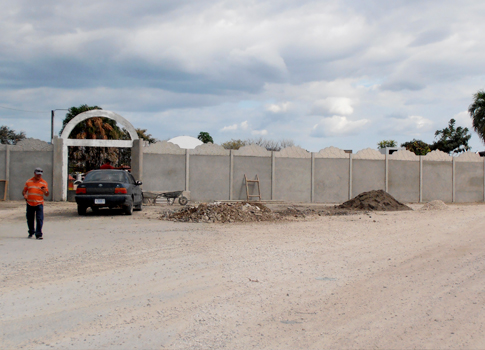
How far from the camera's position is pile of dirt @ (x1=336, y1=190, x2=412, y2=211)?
18.4m

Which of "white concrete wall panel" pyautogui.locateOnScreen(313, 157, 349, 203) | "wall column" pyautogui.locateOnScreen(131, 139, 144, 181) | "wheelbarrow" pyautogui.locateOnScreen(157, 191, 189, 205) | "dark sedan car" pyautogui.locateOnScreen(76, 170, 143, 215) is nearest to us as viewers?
"dark sedan car" pyautogui.locateOnScreen(76, 170, 143, 215)

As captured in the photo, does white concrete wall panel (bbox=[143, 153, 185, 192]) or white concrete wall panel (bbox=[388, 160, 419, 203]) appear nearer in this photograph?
white concrete wall panel (bbox=[143, 153, 185, 192])

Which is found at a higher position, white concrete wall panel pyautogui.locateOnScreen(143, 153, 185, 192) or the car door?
white concrete wall panel pyautogui.locateOnScreen(143, 153, 185, 192)

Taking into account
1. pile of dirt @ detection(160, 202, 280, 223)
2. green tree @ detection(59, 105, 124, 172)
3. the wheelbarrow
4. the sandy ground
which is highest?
green tree @ detection(59, 105, 124, 172)

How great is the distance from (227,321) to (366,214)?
12789 mm

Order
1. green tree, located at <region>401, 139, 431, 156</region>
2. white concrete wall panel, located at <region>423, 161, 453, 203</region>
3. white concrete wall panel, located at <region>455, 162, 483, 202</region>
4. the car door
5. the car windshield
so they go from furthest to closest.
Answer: green tree, located at <region>401, 139, 431, 156</region>, white concrete wall panel, located at <region>455, 162, 483, 202</region>, white concrete wall panel, located at <region>423, 161, 453, 203</region>, the car door, the car windshield

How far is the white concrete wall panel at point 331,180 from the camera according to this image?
22.8 m

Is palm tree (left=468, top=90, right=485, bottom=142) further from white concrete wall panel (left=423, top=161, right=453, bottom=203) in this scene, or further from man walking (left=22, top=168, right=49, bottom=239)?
man walking (left=22, top=168, right=49, bottom=239)

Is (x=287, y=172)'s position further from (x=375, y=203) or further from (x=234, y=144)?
(x=234, y=144)

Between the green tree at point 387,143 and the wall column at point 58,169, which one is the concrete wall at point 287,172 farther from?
the green tree at point 387,143

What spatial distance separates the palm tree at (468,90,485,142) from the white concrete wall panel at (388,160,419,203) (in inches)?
556

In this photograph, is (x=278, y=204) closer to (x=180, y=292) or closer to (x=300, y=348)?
(x=180, y=292)

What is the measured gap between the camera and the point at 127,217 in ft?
48.2

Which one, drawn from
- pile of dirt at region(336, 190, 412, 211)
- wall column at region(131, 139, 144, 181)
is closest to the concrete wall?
wall column at region(131, 139, 144, 181)
